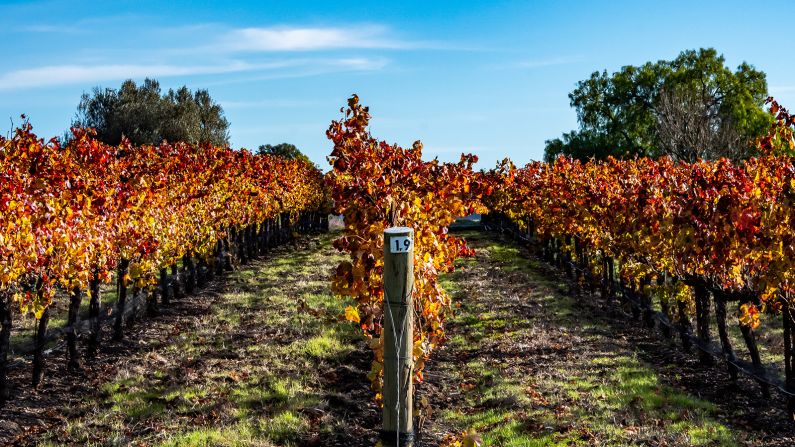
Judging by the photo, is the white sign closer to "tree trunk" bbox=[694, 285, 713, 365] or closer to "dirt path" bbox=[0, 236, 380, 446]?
"dirt path" bbox=[0, 236, 380, 446]

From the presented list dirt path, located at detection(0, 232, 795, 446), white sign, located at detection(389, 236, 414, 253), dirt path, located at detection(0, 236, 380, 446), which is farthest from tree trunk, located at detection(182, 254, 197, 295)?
white sign, located at detection(389, 236, 414, 253)

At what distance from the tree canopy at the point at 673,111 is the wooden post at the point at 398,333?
140 feet

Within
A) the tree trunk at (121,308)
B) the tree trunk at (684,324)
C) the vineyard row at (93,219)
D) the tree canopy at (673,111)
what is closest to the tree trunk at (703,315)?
the tree trunk at (684,324)

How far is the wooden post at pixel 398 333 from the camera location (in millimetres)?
5281

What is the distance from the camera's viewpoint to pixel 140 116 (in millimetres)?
59938

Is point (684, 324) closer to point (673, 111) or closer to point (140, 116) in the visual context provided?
point (673, 111)

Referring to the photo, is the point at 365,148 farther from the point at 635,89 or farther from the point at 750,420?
the point at 635,89

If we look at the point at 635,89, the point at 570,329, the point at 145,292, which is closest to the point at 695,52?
the point at 635,89

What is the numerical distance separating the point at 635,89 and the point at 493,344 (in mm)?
48293

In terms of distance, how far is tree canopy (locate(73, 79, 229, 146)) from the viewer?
59656 millimetres

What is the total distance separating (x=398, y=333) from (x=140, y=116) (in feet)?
196

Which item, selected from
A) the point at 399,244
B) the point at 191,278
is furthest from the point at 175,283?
the point at 399,244

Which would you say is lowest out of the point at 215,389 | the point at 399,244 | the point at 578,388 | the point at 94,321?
the point at 578,388

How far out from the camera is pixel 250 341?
14078mm
